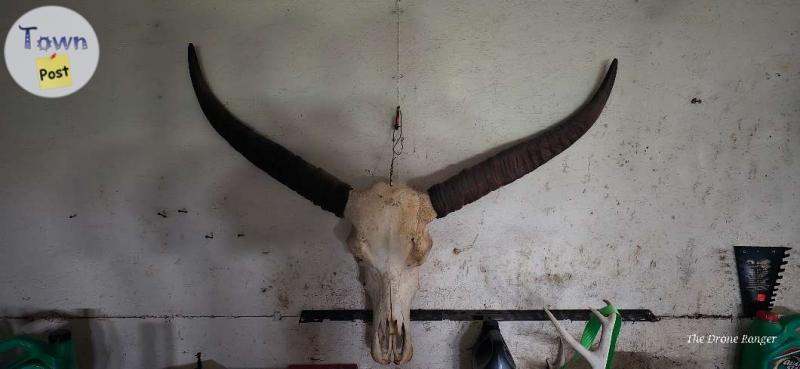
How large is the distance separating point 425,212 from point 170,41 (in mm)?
1526

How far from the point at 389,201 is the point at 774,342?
2228mm

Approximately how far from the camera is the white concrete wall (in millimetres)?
1771

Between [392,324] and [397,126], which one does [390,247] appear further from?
[397,126]

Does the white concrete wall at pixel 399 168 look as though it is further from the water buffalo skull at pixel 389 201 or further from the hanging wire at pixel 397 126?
the water buffalo skull at pixel 389 201

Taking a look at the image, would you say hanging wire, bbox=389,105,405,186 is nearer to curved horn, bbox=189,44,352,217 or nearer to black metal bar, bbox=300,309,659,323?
curved horn, bbox=189,44,352,217

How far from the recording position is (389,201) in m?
1.47

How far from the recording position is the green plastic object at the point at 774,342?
6.07 ft

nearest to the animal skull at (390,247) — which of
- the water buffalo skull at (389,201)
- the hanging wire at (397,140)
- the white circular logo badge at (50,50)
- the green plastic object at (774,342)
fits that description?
the water buffalo skull at (389,201)

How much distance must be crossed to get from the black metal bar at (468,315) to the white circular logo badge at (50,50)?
1691mm

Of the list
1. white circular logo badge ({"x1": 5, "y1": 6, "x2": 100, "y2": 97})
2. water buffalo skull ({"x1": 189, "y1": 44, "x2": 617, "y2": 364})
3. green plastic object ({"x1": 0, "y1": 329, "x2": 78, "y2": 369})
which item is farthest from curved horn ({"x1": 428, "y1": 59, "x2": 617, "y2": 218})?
green plastic object ({"x1": 0, "y1": 329, "x2": 78, "y2": 369})

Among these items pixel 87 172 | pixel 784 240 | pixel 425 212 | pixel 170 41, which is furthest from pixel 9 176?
pixel 784 240

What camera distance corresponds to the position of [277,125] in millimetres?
1803

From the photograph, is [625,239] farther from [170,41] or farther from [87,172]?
[87,172]

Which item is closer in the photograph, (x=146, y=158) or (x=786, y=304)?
(x=146, y=158)
